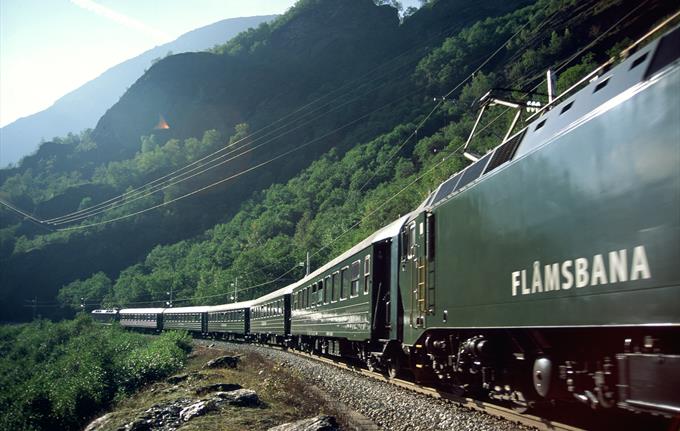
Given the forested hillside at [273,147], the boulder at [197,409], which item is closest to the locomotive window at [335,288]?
the boulder at [197,409]

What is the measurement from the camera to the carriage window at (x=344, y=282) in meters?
17.0

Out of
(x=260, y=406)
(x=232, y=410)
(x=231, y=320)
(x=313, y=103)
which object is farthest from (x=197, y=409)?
(x=313, y=103)

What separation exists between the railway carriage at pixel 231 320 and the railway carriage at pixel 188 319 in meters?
0.82

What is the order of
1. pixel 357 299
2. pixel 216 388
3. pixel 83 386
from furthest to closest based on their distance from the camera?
pixel 83 386, pixel 357 299, pixel 216 388

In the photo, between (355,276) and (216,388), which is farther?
(355,276)

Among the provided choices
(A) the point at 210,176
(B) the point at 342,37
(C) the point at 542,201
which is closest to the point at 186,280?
(A) the point at 210,176

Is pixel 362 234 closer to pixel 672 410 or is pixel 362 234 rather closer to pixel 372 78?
pixel 672 410

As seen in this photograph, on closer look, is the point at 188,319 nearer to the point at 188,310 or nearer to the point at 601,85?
the point at 188,310

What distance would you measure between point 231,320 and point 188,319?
10938 mm

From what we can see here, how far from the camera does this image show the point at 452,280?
9.31 metres

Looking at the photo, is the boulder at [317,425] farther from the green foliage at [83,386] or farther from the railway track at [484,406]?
the green foliage at [83,386]

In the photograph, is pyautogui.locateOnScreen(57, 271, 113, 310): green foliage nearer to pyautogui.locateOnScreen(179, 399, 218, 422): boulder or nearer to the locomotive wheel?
the locomotive wheel

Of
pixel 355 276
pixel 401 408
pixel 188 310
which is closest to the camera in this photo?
pixel 401 408

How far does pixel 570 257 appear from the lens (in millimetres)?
5996
